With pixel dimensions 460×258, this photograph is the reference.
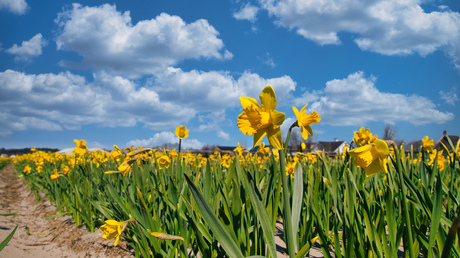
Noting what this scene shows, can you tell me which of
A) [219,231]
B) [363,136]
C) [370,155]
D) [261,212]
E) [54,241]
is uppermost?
[363,136]

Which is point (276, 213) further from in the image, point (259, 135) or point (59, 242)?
point (59, 242)

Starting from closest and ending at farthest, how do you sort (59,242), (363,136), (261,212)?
(261,212) → (363,136) → (59,242)

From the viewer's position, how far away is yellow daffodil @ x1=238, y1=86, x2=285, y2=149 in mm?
1090

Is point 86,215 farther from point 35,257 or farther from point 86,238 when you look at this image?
point 35,257

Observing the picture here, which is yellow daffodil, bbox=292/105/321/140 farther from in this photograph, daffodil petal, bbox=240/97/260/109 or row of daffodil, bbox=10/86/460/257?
daffodil petal, bbox=240/97/260/109

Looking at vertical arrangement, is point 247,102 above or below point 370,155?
above

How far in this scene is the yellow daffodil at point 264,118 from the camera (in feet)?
3.58

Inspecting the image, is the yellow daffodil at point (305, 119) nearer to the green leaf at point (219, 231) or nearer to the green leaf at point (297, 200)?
the green leaf at point (297, 200)

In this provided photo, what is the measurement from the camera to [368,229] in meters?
1.60

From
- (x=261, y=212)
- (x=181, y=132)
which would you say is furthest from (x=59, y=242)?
(x=261, y=212)

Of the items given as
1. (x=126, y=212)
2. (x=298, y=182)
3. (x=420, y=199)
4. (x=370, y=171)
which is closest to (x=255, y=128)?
(x=298, y=182)

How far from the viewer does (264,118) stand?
1.08m

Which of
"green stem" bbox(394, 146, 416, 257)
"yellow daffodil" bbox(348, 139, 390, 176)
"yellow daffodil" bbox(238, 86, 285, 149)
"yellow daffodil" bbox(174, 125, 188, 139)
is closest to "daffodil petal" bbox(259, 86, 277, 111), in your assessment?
"yellow daffodil" bbox(238, 86, 285, 149)

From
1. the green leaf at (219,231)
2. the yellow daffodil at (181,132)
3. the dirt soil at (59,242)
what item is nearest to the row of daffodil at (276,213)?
the green leaf at (219,231)
